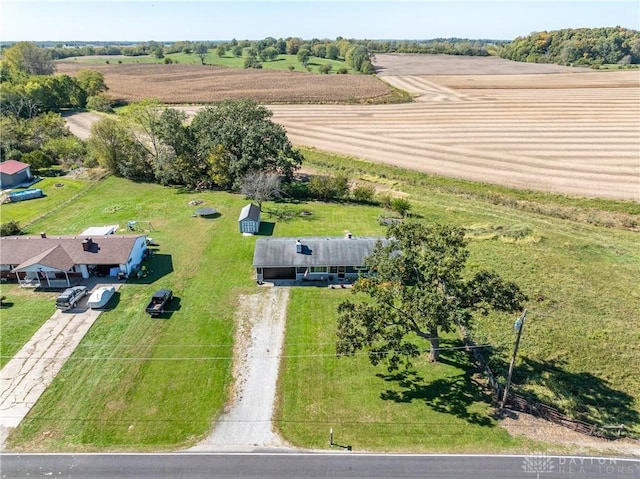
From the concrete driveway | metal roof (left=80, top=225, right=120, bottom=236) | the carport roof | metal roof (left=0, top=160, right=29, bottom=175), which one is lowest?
the concrete driveway

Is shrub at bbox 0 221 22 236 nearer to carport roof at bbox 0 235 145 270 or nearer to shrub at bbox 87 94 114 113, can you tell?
carport roof at bbox 0 235 145 270

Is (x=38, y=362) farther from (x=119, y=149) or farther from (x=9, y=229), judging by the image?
(x=119, y=149)

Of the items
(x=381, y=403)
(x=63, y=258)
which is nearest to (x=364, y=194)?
(x=381, y=403)

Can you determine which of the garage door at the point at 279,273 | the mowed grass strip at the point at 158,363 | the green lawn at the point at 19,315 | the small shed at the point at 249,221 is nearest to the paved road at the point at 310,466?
the mowed grass strip at the point at 158,363

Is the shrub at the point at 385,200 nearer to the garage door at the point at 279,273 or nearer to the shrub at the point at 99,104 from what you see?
A: the garage door at the point at 279,273

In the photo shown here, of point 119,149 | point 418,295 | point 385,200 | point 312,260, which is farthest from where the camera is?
point 119,149

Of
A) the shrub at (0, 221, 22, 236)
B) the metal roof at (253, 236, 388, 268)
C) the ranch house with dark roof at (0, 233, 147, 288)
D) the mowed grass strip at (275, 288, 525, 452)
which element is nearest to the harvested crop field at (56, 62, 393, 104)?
the shrub at (0, 221, 22, 236)

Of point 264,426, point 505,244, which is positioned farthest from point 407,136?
point 264,426
